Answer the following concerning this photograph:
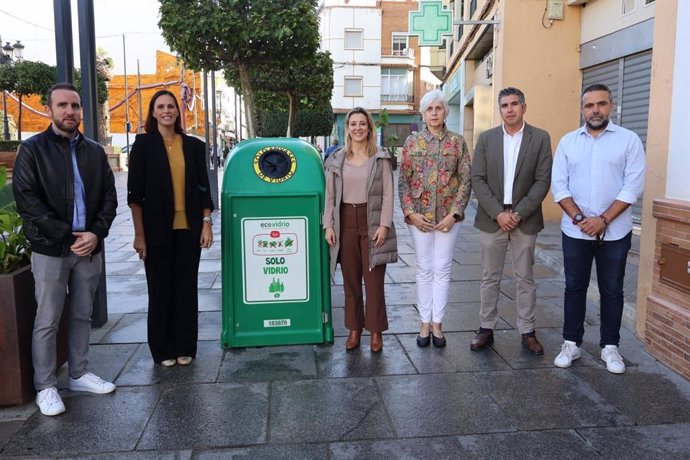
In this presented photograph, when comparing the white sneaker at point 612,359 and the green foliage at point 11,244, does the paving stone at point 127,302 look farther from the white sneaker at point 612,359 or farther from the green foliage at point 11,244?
the white sneaker at point 612,359

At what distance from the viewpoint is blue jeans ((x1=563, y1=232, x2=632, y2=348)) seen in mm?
4027

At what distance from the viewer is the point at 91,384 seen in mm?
3785

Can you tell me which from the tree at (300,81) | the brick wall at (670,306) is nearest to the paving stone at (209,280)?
the brick wall at (670,306)

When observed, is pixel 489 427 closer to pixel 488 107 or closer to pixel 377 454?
pixel 377 454

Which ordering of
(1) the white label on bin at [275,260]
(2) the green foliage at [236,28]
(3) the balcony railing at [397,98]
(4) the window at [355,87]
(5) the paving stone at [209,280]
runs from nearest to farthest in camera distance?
(1) the white label on bin at [275,260] < (5) the paving stone at [209,280] < (2) the green foliage at [236,28] < (4) the window at [355,87] < (3) the balcony railing at [397,98]

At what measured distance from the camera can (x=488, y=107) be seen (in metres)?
14.6

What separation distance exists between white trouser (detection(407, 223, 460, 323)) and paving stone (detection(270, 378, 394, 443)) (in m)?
0.90

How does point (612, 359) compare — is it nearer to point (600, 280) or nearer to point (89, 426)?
point (600, 280)

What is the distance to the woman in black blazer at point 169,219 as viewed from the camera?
402cm

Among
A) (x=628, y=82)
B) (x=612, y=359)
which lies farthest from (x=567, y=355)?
(x=628, y=82)

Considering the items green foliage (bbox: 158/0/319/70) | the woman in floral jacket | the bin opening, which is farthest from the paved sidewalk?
green foliage (bbox: 158/0/319/70)

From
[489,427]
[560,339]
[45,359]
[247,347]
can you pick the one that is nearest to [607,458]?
[489,427]

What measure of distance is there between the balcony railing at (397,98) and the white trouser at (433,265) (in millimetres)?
41665

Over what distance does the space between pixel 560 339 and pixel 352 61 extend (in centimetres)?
4068
